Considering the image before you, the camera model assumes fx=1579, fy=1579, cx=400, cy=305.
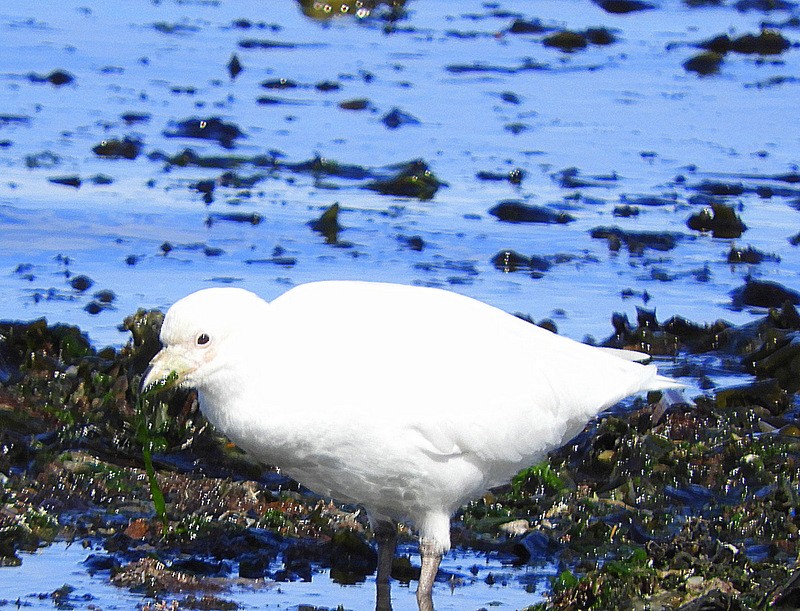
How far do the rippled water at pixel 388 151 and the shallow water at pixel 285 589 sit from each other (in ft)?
0.10

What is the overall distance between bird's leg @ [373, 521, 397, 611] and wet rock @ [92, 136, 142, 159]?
6630 mm

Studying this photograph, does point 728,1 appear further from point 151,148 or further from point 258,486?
point 258,486

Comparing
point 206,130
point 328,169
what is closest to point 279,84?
point 206,130

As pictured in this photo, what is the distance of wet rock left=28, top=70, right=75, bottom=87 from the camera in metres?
14.3

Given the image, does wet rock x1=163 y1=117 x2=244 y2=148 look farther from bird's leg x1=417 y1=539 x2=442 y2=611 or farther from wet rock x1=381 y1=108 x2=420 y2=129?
bird's leg x1=417 y1=539 x2=442 y2=611

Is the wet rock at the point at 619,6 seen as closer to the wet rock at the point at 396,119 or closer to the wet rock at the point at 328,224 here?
the wet rock at the point at 396,119

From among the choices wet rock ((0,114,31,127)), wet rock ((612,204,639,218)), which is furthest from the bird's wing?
wet rock ((0,114,31,127))

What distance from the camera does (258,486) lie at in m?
6.44

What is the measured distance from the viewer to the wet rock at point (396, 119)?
1316 cm

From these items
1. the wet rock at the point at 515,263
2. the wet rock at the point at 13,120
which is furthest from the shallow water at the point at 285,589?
the wet rock at the point at 13,120

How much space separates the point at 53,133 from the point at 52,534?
7.03 m

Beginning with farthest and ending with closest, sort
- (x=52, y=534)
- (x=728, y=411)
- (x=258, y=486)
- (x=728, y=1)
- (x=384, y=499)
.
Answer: (x=728, y=1)
(x=728, y=411)
(x=258, y=486)
(x=52, y=534)
(x=384, y=499)

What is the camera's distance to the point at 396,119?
43.4 feet

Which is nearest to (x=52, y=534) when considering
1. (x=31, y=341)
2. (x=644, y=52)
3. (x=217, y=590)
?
(x=217, y=590)
